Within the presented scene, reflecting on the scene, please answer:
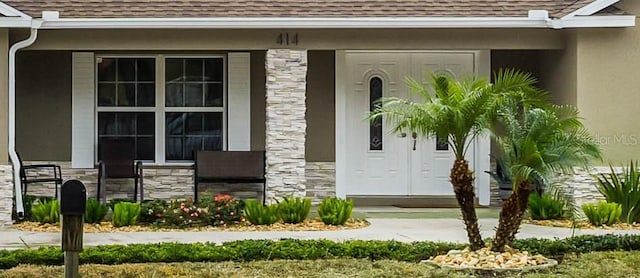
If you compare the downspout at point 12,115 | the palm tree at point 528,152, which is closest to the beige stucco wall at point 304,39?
→ the downspout at point 12,115

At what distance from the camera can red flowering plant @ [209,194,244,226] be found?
42.8ft

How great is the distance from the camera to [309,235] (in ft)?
39.5

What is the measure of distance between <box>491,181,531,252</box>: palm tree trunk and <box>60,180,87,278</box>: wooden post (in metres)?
4.19

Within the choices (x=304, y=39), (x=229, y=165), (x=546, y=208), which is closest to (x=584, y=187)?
(x=546, y=208)

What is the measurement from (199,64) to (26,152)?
3171 mm

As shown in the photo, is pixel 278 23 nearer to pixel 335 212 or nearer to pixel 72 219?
pixel 335 212

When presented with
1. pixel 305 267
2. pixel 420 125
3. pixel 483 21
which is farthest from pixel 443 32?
pixel 305 267

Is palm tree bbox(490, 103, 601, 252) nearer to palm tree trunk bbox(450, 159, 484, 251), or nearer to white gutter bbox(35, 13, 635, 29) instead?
palm tree trunk bbox(450, 159, 484, 251)

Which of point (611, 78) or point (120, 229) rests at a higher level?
point (611, 78)

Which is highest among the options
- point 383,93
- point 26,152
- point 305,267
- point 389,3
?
point 389,3

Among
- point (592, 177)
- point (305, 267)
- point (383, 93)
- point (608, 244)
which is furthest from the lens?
point (383, 93)

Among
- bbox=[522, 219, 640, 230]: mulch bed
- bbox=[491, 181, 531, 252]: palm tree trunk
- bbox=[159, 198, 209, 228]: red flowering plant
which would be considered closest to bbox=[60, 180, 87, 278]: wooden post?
bbox=[491, 181, 531, 252]: palm tree trunk

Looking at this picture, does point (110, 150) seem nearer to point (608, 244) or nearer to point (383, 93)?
point (383, 93)

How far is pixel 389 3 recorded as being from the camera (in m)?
14.5
